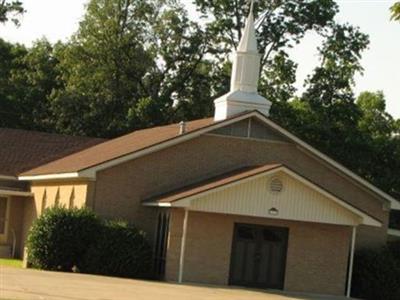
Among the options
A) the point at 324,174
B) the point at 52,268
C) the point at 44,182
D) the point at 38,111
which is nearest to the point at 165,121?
the point at 38,111

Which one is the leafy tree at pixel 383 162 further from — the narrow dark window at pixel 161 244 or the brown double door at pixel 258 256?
the narrow dark window at pixel 161 244

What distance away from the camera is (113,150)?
4075 cm

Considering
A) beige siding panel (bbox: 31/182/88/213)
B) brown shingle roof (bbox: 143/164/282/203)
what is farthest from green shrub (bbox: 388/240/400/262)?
beige siding panel (bbox: 31/182/88/213)

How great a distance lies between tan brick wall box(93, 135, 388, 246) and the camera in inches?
1411

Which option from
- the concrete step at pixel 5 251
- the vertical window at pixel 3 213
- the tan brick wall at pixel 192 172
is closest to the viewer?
the tan brick wall at pixel 192 172

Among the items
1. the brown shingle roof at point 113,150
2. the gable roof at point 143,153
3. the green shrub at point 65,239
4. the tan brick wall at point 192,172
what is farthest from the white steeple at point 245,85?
the green shrub at point 65,239

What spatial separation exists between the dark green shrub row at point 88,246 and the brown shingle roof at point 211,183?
1.73 m

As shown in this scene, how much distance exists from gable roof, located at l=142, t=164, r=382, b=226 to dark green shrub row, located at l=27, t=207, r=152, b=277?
168cm

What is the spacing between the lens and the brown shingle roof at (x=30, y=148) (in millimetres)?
46125

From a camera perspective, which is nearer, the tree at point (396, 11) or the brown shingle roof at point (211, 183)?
the tree at point (396, 11)

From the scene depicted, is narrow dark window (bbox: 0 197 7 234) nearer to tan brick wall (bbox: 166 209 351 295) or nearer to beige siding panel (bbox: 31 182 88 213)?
beige siding panel (bbox: 31 182 88 213)

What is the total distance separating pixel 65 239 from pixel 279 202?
727cm

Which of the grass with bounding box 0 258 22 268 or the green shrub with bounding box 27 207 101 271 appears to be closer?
the green shrub with bounding box 27 207 101 271

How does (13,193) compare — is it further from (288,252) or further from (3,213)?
(288,252)
